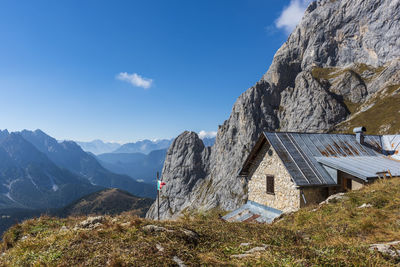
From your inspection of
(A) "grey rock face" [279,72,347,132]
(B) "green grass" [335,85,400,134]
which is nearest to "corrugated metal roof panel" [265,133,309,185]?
(B) "green grass" [335,85,400,134]

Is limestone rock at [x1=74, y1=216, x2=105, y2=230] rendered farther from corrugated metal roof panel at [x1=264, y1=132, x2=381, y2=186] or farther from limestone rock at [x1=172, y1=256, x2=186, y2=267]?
corrugated metal roof panel at [x1=264, y1=132, x2=381, y2=186]

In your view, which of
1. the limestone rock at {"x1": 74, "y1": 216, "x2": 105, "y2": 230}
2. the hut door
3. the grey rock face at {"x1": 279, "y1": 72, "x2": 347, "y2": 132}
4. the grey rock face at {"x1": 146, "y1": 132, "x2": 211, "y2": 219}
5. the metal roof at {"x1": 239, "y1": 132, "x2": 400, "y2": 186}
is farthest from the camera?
the grey rock face at {"x1": 146, "y1": 132, "x2": 211, "y2": 219}

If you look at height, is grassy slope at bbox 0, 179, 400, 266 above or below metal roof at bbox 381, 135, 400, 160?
below

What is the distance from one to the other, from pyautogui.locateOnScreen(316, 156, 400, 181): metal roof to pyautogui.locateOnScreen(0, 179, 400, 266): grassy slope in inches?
247

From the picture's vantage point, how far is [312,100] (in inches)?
5089

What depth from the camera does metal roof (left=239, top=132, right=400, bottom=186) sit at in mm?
18984

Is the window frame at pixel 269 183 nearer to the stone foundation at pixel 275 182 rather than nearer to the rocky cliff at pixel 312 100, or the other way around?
the stone foundation at pixel 275 182

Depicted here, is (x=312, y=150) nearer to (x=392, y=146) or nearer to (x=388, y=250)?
(x=392, y=146)

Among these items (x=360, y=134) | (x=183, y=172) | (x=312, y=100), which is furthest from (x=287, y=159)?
(x=183, y=172)

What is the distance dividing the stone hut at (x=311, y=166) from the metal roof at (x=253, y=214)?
298 millimetres

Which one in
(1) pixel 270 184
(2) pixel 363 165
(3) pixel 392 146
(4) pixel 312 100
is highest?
(4) pixel 312 100

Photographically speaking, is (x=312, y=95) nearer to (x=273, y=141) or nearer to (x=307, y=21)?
(x=307, y=21)

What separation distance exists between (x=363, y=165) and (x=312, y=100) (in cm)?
12024

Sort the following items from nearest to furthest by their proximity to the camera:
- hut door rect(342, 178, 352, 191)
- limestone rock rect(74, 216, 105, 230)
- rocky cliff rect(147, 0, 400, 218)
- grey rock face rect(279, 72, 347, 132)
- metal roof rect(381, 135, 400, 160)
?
limestone rock rect(74, 216, 105, 230) < hut door rect(342, 178, 352, 191) < metal roof rect(381, 135, 400, 160) < rocky cliff rect(147, 0, 400, 218) < grey rock face rect(279, 72, 347, 132)
